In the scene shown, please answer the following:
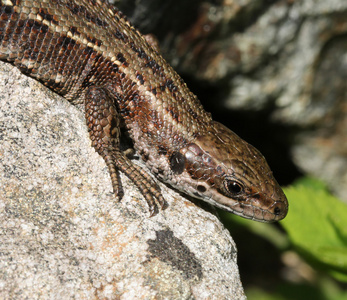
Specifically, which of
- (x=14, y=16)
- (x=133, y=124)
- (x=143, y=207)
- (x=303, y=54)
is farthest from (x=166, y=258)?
(x=303, y=54)

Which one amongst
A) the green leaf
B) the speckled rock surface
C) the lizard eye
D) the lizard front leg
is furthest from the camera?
the green leaf

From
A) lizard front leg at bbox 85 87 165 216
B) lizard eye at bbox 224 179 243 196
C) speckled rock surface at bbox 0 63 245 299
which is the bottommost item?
speckled rock surface at bbox 0 63 245 299

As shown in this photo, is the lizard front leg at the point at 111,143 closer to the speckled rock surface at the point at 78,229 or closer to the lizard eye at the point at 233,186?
the speckled rock surface at the point at 78,229

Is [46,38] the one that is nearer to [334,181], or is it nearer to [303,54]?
[303,54]

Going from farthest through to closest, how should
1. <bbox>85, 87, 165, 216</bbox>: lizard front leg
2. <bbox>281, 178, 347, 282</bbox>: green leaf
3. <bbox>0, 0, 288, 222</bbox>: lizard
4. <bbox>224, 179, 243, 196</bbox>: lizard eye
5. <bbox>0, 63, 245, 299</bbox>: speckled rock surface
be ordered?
1. <bbox>281, 178, 347, 282</bbox>: green leaf
2. <bbox>224, 179, 243, 196</bbox>: lizard eye
3. <bbox>0, 0, 288, 222</bbox>: lizard
4. <bbox>85, 87, 165, 216</bbox>: lizard front leg
5. <bbox>0, 63, 245, 299</bbox>: speckled rock surface

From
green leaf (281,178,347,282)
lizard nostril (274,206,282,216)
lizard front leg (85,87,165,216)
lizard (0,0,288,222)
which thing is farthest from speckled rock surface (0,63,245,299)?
green leaf (281,178,347,282)

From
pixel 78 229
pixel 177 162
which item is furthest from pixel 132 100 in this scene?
pixel 78 229

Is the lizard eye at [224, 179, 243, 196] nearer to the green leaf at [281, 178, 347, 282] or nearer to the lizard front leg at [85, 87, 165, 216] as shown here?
the lizard front leg at [85, 87, 165, 216]

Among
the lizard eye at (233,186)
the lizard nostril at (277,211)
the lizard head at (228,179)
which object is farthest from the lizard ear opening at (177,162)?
the lizard nostril at (277,211)
